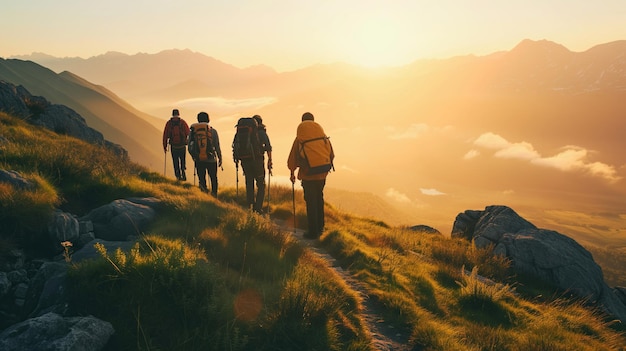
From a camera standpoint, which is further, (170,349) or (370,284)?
(370,284)

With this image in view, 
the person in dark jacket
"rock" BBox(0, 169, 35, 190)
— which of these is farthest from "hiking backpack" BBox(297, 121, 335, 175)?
"rock" BBox(0, 169, 35, 190)

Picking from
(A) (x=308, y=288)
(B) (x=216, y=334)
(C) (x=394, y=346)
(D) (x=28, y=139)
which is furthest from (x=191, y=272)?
(D) (x=28, y=139)

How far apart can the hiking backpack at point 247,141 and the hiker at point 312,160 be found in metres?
2.16

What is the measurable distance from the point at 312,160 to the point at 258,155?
9.56ft

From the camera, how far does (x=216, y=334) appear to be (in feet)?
13.5

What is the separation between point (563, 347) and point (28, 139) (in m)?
15.2

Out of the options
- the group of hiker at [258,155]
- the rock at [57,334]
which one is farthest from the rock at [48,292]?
the group of hiker at [258,155]

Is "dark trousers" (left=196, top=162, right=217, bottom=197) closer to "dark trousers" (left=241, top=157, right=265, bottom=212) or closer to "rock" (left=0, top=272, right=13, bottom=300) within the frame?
"dark trousers" (left=241, top=157, right=265, bottom=212)

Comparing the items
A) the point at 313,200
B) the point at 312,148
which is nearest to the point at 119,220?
the point at 312,148

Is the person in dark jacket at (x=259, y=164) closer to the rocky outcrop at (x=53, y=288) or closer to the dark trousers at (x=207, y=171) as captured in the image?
the dark trousers at (x=207, y=171)

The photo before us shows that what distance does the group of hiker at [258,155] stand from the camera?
1042cm

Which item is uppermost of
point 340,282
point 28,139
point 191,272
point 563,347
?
point 28,139

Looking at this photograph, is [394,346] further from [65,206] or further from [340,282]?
[65,206]

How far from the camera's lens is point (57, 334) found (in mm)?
3648
